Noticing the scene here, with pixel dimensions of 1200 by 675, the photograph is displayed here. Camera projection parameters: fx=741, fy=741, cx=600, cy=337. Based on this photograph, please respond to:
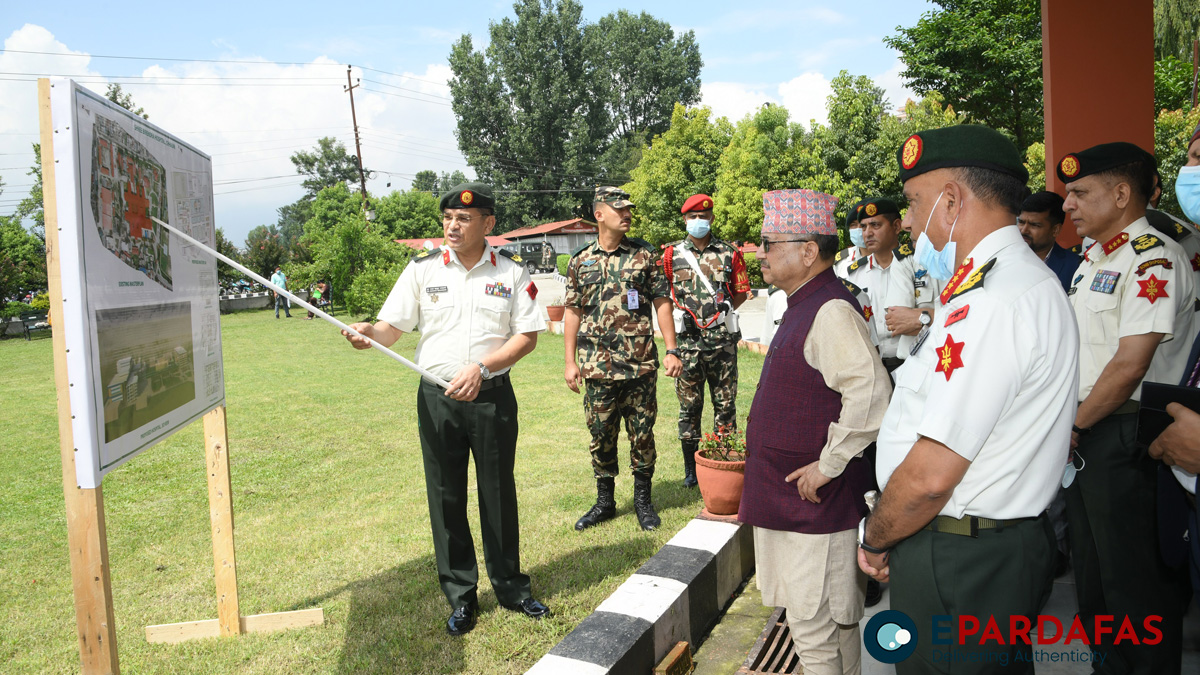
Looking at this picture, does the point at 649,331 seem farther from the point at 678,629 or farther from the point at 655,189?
the point at 655,189

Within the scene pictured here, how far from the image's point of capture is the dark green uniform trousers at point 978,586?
1751mm

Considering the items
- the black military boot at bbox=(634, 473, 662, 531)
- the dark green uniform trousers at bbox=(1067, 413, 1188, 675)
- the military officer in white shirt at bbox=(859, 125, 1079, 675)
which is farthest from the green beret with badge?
the black military boot at bbox=(634, 473, 662, 531)

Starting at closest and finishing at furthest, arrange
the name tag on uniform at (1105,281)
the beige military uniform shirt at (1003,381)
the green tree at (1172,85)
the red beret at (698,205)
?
the beige military uniform shirt at (1003,381) < the name tag on uniform at (1105,281) < the red beret at (698,205) < the green tree at (1172,85)

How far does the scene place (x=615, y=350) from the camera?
4.63 metres

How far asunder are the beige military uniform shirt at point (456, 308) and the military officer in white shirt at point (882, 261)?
203cm

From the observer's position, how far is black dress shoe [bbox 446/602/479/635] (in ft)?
11.0

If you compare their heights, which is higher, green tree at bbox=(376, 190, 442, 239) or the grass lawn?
green tree at bbox=(376, 190, 442, 239)

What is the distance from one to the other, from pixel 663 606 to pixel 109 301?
2.27 meters

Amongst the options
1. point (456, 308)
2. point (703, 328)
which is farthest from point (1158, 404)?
point (703, 328)

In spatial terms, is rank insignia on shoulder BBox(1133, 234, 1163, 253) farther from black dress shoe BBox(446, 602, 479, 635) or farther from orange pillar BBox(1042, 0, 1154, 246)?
black dress shoe BBox(446, 602, 479, 635)

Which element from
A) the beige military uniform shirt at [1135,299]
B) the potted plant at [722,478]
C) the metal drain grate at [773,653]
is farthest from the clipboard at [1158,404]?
the potted plant at [722,478]

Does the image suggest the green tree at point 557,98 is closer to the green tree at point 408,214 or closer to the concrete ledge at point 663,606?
the green tree at point 408,214

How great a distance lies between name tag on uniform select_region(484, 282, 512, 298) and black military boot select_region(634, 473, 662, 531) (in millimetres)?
1685

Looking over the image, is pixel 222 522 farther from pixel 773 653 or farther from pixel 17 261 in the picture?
pixel 17 261
